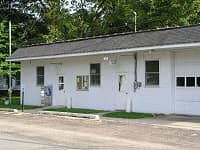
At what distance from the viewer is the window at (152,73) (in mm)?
25219

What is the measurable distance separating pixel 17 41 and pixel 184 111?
27900mm

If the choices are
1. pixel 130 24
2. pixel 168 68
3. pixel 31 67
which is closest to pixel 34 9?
pixel 130 24

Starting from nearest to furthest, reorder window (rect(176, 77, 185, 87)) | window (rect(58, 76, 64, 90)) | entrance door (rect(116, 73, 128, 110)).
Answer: window (rect(176, 77, 185, 87)) → entrance door (rect(116, 73, 128, 110)) → window (rect(58, 76, 64, 90))

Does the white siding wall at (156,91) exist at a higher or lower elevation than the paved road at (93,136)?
higher

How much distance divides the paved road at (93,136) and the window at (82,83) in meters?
8.23

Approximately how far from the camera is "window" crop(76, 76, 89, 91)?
2970 cm

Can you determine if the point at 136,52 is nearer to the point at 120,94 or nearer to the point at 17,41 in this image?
the point at 120,94

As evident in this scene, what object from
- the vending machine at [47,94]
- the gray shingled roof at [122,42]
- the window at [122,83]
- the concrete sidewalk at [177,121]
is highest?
the gray shingled roof at [122,42]

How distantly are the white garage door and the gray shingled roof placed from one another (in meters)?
1.14

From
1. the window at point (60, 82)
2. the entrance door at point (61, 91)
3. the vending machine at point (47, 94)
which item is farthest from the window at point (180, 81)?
the vending machine at point (47, 94)

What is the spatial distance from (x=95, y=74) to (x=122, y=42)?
3566 mm

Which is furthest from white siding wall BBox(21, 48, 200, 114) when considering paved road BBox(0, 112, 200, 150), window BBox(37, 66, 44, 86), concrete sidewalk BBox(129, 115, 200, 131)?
paved road BBox(0, 112, 200, 150)

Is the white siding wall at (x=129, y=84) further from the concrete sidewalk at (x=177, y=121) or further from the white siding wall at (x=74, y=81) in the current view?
the concrete sidewalk at (x=177, y=121)

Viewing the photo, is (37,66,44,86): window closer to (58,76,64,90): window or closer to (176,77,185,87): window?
(58,76,64,90): window
